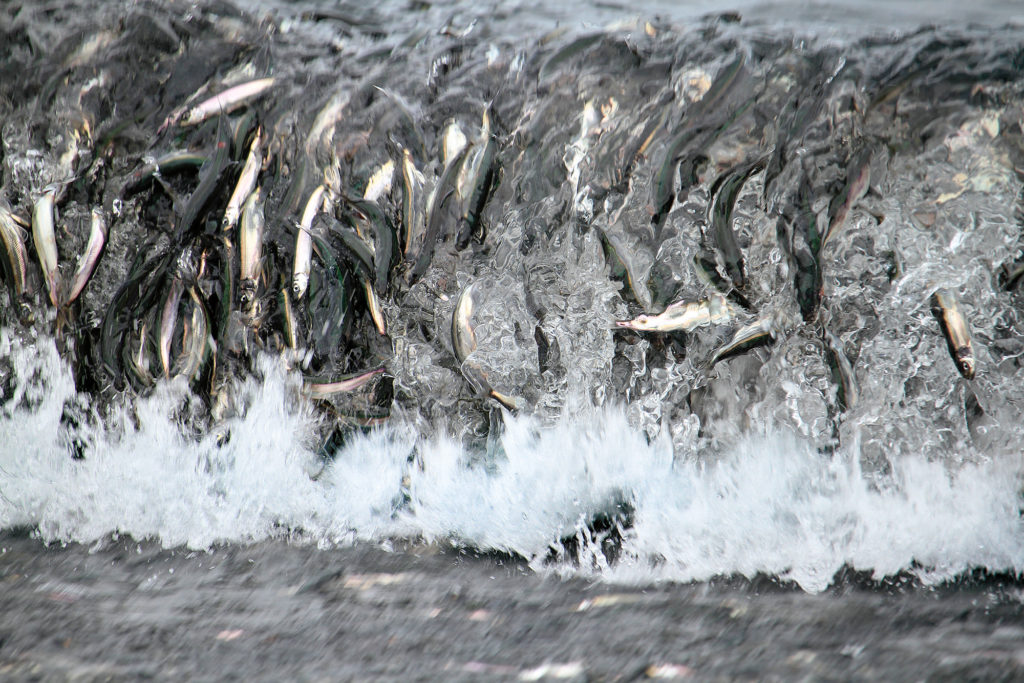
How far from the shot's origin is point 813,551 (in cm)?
70

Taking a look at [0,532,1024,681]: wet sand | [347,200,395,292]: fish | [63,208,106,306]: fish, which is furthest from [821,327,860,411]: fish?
[63,208,106,306]: fish

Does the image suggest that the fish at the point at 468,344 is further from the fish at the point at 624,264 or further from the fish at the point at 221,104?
the fish at the point at 221,104

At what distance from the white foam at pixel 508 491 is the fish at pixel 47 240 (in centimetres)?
8

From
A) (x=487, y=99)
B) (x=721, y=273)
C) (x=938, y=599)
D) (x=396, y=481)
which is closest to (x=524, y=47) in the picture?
(x=487, y=99)

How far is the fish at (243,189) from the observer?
2.70 ft

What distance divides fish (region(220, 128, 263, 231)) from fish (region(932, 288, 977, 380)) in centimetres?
68

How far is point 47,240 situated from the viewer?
2.83ft

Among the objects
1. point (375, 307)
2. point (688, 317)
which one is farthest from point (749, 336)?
point (375, 307)

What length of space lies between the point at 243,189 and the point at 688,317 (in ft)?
1.56

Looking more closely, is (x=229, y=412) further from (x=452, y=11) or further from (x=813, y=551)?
(x=813, y=551)

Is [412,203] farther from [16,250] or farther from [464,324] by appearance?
[16,250]

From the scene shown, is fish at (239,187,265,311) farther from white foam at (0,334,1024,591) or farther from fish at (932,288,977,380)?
fish at (932,288,977,380)

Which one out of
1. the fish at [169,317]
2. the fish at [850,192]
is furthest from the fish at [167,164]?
the fish at [850,192]

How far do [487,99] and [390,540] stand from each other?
0.46 meters
